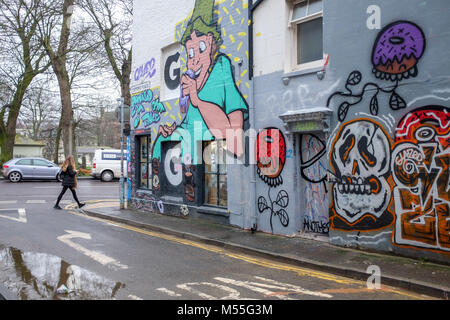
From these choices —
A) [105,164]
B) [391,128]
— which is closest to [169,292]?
[391,128]

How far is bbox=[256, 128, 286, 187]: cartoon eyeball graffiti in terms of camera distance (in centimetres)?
843

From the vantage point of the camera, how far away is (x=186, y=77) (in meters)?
11.1

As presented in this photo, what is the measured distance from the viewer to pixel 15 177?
2342 centimetres

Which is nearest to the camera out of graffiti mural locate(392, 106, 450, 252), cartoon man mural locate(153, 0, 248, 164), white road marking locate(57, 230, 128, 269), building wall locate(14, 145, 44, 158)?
graffiti mural locate(392, 106, 450, 252)

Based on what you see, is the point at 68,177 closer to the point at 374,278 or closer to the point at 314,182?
the point at 314,182

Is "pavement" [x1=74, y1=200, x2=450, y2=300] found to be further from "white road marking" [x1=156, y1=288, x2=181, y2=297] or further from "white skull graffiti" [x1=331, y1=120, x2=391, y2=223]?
"white road marking" [x1=156, y1=288, x2=181, y2=297]

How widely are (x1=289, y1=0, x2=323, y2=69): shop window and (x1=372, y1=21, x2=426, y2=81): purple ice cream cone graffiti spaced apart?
128 centimetres

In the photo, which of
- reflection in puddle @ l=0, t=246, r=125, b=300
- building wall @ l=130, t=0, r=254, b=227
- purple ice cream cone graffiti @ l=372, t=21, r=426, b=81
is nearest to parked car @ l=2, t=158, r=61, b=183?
building wall @ l=130, t=0, r=254, b=227

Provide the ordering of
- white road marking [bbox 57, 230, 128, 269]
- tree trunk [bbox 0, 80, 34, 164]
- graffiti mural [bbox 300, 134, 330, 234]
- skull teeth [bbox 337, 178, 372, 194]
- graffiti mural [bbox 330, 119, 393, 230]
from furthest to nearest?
tree trunk [bbox 0, 80, 34, 164] < graffiti mural [bbox 300, 134, 330, 234] < skull teeth [bbox 337, 178, 372, 194] < graffiti mural [bbox 330, 119, 393, 230] < white road marking [bbox 57, 230, 128, 269]

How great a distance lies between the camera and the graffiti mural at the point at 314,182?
787 cm

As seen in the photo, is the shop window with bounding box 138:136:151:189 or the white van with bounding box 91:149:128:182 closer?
the shop window with bounding box 138:136:151:189
